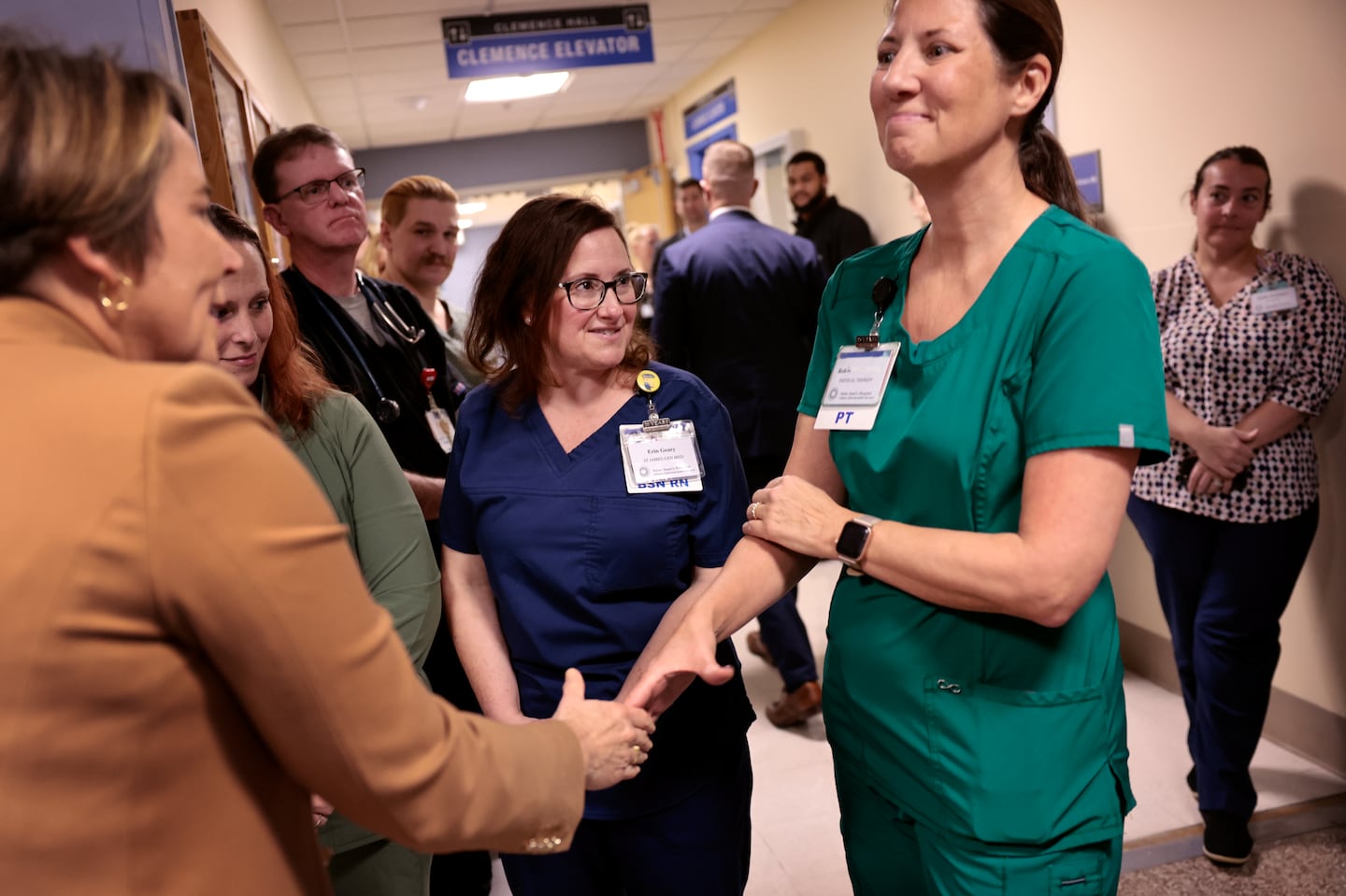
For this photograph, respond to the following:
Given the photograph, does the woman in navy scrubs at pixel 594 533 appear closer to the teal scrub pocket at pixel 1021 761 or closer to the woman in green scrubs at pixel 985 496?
the woman in green scrubs at pixel 985 496

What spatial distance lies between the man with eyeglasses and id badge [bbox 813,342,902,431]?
3.79 ft

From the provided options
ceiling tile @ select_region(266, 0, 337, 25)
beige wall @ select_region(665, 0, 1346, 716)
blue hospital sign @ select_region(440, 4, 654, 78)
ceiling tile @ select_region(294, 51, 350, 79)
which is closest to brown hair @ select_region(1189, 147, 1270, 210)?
beige wall @ select_region(665, 0, 1346, 716)

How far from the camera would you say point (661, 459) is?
167 cm

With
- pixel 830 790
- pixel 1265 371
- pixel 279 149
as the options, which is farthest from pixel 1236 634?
pixel 279 149

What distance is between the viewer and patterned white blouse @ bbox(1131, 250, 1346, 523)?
8.68 feet

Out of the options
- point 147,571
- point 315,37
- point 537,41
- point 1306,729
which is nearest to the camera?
point 147,571

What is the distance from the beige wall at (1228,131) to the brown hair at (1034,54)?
193 cm

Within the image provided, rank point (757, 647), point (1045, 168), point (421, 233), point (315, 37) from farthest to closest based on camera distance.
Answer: point (315, 37), point (757, 647), point (421, 233), point (1045, 168)

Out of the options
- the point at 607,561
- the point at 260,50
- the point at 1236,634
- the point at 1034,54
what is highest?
the point at 260,50

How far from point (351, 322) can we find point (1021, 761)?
1749 millimetres

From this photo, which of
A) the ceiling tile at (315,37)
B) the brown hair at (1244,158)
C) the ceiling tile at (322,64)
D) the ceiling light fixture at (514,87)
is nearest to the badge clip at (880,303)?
the brown hair at (1244,158)

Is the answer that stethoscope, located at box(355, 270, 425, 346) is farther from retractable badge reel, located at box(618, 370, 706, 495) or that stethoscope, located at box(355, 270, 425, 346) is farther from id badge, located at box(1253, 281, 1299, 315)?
id badge, located at box(1253, 281, 1299, 315)

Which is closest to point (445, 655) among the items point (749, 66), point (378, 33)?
point (378, 33)

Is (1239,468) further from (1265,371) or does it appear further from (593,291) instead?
(593,291)
